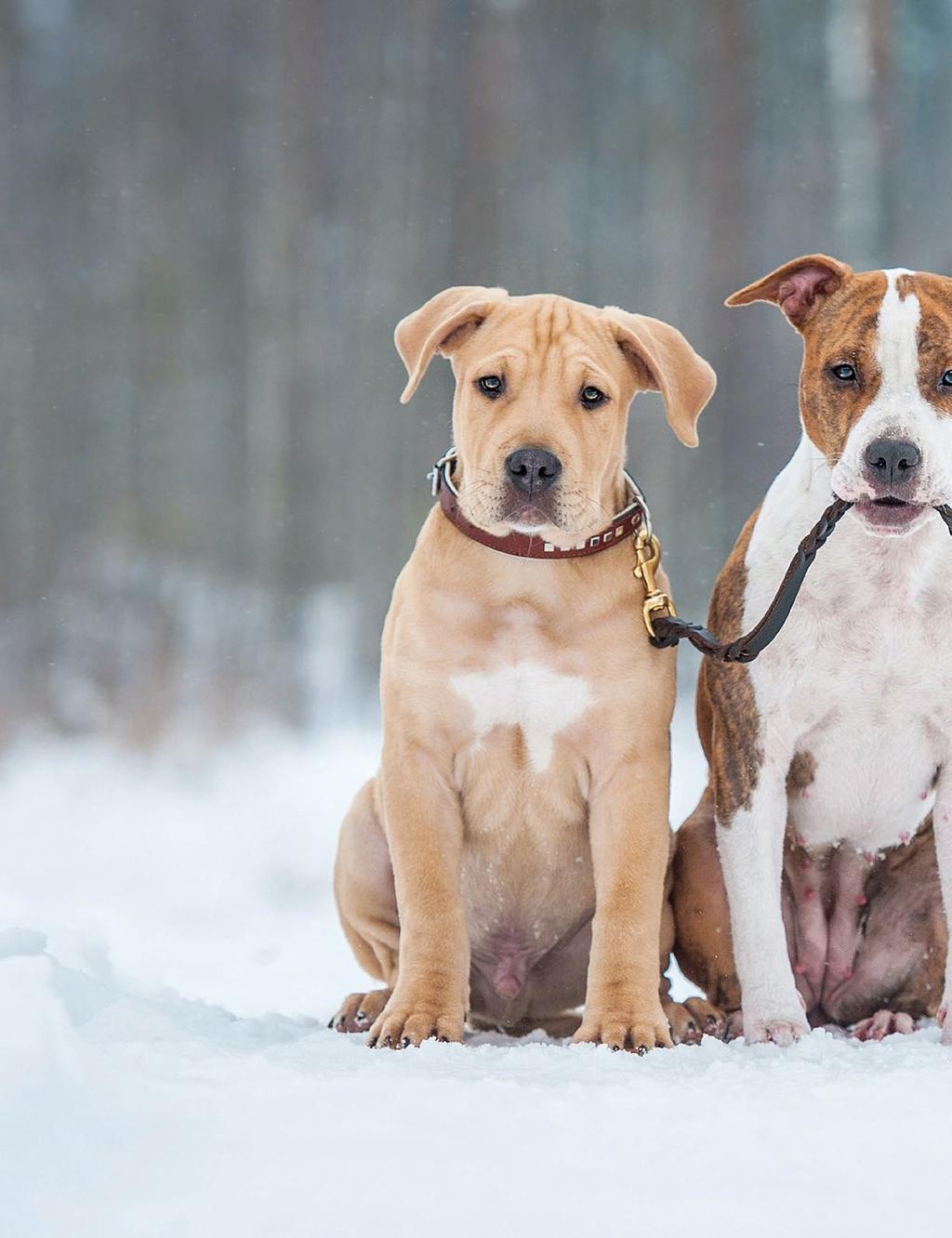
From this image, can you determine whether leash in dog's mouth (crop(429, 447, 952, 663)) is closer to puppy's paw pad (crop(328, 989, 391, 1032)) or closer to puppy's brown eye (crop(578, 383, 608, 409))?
puppy's brown eye (crop(578, 383, 608, 409))

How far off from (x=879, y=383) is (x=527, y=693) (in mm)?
959

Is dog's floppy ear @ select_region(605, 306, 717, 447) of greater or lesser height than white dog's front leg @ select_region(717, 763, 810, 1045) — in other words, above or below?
above

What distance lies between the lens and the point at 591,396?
3.41 m

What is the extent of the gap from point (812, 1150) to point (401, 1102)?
61 centimetres

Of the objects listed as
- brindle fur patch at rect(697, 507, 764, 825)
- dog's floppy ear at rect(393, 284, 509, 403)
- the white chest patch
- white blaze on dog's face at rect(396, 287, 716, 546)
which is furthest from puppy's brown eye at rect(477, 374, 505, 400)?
brindle fur patch at rect(697, 507, 764, 825)

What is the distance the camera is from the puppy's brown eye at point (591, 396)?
3.39m

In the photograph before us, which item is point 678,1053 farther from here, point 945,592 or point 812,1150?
point 945,592

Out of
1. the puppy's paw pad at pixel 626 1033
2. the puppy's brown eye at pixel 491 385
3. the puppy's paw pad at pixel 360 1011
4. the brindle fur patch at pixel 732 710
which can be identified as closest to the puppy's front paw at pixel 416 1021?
the puppy's paw pad at pixel 626 1033

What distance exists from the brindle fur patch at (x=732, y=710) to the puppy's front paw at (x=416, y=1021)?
74cm

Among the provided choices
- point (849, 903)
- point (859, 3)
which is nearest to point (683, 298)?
point (859, 3)

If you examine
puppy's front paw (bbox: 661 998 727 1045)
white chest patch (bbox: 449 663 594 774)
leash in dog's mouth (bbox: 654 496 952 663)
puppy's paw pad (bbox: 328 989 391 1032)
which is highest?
leash in dog's mouth (bbox: 654 496 952 663)

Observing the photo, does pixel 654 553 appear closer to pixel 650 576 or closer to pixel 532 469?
pixel 650 576

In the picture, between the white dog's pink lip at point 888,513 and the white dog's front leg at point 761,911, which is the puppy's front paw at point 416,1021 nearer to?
the white dog's front leg at point 761,911

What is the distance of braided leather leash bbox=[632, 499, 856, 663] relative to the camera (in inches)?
130
